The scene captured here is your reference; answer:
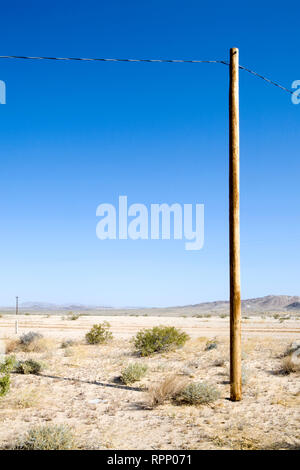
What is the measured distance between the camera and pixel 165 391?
30.4ft

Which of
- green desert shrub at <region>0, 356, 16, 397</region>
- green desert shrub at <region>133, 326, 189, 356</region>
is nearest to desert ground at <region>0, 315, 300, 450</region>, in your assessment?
green desert shrub at <region>0, 356, 16, 397</region>

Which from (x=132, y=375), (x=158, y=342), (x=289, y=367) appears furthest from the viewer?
(x=158, y=342)

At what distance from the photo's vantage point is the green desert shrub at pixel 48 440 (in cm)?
623

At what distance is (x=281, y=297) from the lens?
15175 cm

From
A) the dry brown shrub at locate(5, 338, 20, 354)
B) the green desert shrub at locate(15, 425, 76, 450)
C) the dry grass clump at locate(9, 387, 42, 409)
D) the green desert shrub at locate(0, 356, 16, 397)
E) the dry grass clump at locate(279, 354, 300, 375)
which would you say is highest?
the green desert shrub at locate(0, 356, 16, 397)

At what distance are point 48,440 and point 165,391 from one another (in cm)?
361

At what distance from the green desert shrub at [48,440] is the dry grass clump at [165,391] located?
2.85 m

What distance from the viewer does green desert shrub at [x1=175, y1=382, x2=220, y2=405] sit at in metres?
9.07

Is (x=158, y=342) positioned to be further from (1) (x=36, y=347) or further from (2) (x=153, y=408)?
(2) (x=153, y=408)

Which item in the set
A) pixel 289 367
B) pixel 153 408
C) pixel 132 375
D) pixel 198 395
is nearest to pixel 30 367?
pixel 132 375

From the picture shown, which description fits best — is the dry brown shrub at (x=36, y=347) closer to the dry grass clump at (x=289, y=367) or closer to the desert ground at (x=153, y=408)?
the desert ground at (x=153, y=408)

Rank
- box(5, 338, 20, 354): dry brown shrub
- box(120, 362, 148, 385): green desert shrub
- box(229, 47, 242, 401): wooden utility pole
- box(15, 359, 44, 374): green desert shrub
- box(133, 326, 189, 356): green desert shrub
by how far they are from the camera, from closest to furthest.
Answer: box(229, 47, 242, 401): wooden utility pole, box(120, 362, 148, 385): green desert shrub, box(15, 359, 44, 374): green desert shrub, box(133, 326, 189, 356): green desert shrub, box(5, 338, 20, 354): dry brown shrub

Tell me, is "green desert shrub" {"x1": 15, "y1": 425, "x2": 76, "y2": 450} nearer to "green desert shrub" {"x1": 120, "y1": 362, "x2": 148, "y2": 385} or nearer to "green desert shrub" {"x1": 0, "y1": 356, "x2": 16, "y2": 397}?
"green desert shrub" {"x1": 0, "y1": 356, "x2": 16, "y2": 397}

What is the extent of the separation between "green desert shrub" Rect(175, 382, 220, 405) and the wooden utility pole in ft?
1.64
